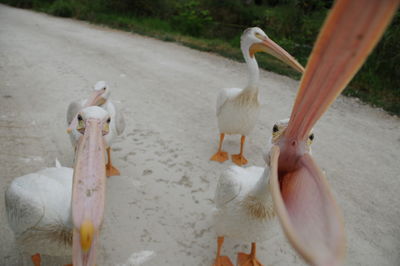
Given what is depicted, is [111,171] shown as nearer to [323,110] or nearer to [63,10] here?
[323,110]

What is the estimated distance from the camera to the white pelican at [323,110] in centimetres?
79

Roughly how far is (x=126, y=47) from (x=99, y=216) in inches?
305

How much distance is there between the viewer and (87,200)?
1.28m

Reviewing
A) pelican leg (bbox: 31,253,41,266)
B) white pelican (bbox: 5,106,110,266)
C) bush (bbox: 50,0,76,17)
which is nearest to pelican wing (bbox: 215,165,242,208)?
white pelican (bbox: 5,106,110,266)

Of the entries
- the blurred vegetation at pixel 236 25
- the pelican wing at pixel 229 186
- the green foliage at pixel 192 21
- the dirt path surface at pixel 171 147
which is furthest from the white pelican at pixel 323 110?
the green foliage at pixel 192 21

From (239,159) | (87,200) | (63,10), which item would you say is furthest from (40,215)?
(63,10)

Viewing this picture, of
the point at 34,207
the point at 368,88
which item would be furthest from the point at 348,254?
the point at 368,88

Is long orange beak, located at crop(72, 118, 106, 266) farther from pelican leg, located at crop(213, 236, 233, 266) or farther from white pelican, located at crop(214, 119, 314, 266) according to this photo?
pelican leg, located at crop(213, 236, 233, 266)

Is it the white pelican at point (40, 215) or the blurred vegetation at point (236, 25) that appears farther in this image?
the blurred vegetation at point (236, 25)

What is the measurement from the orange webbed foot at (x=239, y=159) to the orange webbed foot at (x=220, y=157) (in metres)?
0.10

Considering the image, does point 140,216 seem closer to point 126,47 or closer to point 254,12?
point 126,47

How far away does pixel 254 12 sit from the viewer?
1159 centimetres

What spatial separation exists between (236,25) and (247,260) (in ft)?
33.6

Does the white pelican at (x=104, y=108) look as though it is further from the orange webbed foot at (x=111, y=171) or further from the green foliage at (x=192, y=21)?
the green foliage at (x=192, y=21)
